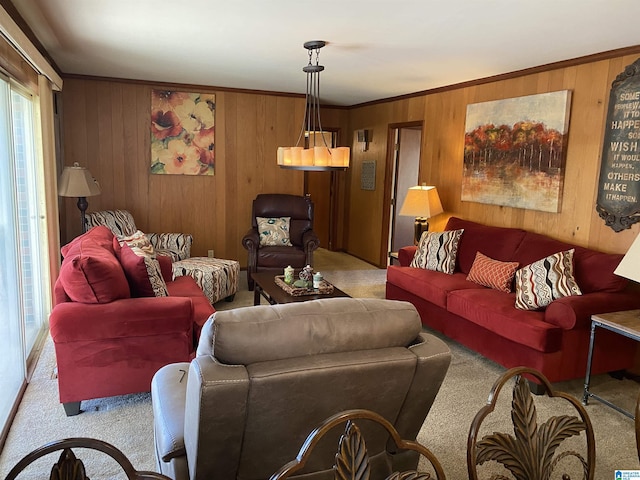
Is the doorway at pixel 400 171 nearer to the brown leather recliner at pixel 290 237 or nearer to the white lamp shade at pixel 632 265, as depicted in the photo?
the brown leather recliner at pixel 290 237

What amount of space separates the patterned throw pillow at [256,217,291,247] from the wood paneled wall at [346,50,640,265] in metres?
1.60

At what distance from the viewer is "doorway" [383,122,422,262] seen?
6.41m

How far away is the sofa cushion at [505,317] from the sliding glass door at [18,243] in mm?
2996

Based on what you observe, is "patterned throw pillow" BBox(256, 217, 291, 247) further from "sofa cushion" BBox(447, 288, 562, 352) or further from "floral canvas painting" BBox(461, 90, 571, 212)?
"sofa cushion" BBox(447, 288, 562, 352)

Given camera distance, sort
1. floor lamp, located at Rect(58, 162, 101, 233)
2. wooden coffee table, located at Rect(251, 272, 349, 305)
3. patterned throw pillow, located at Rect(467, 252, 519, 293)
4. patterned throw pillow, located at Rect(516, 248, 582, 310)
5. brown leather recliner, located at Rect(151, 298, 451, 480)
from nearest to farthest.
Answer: brown leather recliner, located at Rect(151, 298, 451, 480)
patterned throw pillow, located at Rect(516, 248, 582, 310)
wooden coffee table, located at Rect(251, 272, 349, 305)
patterned throw pillow, located at Rect(467, 252, 519, 293)
floor lamp, located at Rect(58, 162, 101, 233)

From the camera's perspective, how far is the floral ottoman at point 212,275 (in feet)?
14.6

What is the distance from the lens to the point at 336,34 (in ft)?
10.9

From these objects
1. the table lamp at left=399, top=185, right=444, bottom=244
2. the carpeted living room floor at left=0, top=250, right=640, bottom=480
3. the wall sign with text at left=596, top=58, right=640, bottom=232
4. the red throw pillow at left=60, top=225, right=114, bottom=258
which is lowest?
the carpeted living room floor at left=0, top=250, right=640, bottom=480

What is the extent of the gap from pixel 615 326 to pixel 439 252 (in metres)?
1.83

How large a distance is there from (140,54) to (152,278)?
7.52 ft

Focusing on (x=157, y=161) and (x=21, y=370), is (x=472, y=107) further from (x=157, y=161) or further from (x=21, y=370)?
(x=21, y=370)

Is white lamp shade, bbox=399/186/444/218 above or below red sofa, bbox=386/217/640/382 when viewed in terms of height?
above

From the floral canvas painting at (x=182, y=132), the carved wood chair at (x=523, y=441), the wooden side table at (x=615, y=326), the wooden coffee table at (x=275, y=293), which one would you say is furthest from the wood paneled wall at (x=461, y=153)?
the carved wood chair at (x=523, y=441)

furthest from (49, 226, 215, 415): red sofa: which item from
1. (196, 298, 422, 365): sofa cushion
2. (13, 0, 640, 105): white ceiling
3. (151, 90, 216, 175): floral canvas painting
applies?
(151, 90, 216, 175): floral canvas painting
